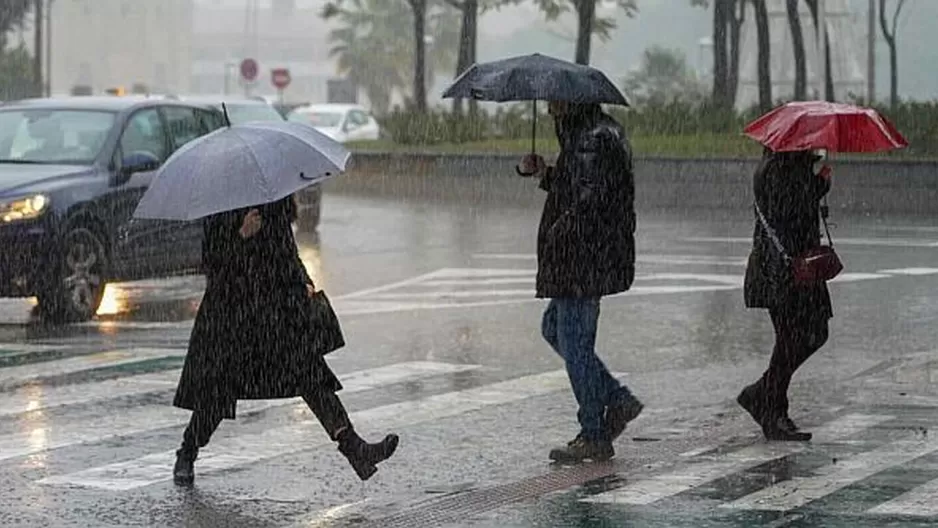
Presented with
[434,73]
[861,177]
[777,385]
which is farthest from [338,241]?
[434,73]

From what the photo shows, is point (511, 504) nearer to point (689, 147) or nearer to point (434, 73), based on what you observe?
point (689, 147)

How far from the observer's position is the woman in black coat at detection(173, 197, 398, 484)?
29.4 ft

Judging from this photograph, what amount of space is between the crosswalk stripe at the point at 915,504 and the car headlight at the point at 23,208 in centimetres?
792

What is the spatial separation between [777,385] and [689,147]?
840 inches

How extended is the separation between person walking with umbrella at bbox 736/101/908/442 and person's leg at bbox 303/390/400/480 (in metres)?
2.14

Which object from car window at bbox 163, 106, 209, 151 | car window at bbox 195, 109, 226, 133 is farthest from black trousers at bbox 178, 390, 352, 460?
car window at bbox 195, 109, 226, 133

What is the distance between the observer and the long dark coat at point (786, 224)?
10.1 m

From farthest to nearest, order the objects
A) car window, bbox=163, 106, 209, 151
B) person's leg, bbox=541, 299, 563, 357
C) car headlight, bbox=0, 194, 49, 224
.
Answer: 1. car window, bbox=163, 106, 209, 151
2. car headlight, bbox=0, 194, 49, 224
3. person's leg, bbox=541, 299, 563, 357

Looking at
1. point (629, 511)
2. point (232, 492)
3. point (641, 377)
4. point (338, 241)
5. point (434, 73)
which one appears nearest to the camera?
point (629, 511)

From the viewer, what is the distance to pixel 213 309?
9023 millimetres

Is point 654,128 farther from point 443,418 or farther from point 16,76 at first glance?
point 16,76

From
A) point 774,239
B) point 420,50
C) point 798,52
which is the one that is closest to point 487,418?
point 774,239

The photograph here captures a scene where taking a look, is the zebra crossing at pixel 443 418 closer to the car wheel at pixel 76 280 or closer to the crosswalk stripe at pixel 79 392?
the crosswalk stripe at pixel 79 392

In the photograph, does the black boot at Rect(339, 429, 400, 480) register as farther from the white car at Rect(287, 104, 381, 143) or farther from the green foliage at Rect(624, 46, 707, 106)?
the green foliage at Rect(624, 46, 707, 106)
